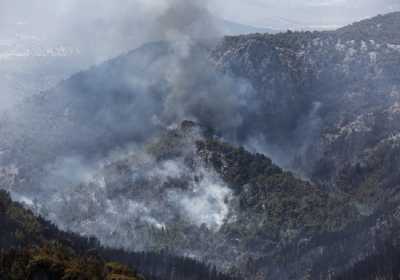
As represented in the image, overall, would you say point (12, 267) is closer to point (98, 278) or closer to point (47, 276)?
point (47, 276)

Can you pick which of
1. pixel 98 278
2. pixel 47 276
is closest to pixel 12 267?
pixel 47 276

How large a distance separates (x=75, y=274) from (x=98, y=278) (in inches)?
249

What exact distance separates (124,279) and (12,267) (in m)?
31.0

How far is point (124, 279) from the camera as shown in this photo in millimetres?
195875

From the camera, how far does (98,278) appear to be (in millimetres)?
194500

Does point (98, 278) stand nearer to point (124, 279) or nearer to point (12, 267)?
point (124, 279)

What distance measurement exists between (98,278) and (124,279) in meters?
7.01

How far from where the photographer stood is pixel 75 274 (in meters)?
195

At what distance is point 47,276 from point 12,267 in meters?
9.95

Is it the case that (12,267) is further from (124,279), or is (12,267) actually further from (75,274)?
(124,279)

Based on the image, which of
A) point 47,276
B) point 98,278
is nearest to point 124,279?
point 98,278

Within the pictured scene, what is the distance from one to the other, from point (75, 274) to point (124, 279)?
13217mm

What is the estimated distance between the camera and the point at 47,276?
648 feet

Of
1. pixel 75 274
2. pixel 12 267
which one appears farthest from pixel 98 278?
pixel 12 267
